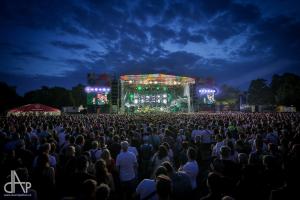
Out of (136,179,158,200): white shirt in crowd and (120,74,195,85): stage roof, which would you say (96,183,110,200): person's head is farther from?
(120,74,195,85): stage roof

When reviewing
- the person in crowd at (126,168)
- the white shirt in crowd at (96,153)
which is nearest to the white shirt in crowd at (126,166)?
the person in crowd at (126,168)

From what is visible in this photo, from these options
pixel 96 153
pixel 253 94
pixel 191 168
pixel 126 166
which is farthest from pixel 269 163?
pixel 253 94

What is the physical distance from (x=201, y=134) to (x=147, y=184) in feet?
23.2

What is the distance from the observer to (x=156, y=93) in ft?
179

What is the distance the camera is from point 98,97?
47.2m

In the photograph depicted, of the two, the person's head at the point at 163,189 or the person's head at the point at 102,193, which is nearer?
the person's head at the point at 102,193

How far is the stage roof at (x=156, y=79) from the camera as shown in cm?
4444

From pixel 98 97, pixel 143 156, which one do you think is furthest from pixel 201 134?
pixel 98 97

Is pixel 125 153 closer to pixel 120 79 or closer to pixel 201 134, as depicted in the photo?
pixel 201 134

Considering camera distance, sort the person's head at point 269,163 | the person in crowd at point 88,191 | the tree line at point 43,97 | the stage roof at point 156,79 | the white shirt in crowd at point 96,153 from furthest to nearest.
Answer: the tree line at point 43,97
the stage roof at point 156,79
the white shirt in crowd at point 96,153
the person's head at point 269,163
the person in crowd at point 88,191

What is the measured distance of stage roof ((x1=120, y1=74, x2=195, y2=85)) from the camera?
146 ft

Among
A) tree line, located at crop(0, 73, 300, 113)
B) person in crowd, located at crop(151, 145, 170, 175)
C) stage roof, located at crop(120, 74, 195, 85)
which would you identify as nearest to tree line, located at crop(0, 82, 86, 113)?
tree line, located at crop(0, 73, 300, 113)

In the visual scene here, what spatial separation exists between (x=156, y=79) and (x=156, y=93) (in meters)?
8.85

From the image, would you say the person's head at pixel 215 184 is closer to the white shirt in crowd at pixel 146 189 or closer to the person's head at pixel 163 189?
the person's head at pixel 163 189
